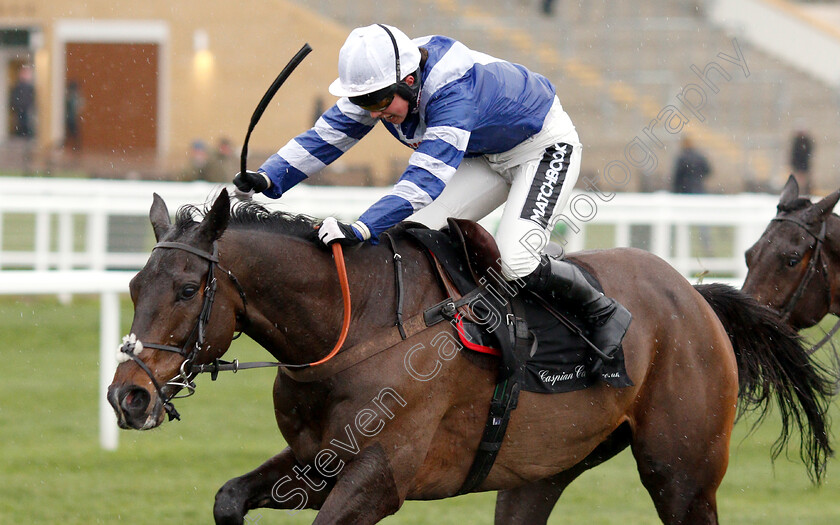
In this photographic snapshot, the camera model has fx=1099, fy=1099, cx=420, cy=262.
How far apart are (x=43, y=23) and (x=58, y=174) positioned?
23.3ft

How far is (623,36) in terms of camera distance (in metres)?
20.8

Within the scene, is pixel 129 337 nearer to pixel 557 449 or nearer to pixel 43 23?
pixel 557 449

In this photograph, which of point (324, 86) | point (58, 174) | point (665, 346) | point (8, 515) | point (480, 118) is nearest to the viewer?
point (480, 118)

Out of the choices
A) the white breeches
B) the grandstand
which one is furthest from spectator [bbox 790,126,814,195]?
the white breeches

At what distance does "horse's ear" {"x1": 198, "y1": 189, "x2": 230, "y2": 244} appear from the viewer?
3.06 meters

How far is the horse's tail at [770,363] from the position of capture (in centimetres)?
427

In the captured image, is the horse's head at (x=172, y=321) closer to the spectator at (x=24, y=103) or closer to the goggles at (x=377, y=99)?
the goggles at (x=377, y=99)

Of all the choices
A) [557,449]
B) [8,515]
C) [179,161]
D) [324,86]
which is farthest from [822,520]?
[324,86]

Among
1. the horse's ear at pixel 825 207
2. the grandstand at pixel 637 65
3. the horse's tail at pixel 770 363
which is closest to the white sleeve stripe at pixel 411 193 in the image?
the horse's tail at pixel 770 363

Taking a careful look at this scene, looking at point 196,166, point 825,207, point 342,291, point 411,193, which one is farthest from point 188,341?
point 196,166

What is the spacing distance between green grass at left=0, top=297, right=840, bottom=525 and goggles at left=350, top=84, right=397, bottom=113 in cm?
175

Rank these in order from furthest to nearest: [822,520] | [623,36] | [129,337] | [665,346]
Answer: [623,36]
[822,520]
[665,346]
[129,337]

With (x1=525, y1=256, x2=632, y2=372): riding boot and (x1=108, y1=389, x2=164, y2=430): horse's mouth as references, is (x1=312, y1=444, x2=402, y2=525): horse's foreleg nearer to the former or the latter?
(x1=108, y1=389, x2=164, y2=430): horse's mouth

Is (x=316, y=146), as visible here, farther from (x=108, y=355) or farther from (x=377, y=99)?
(x=108, y=355)
